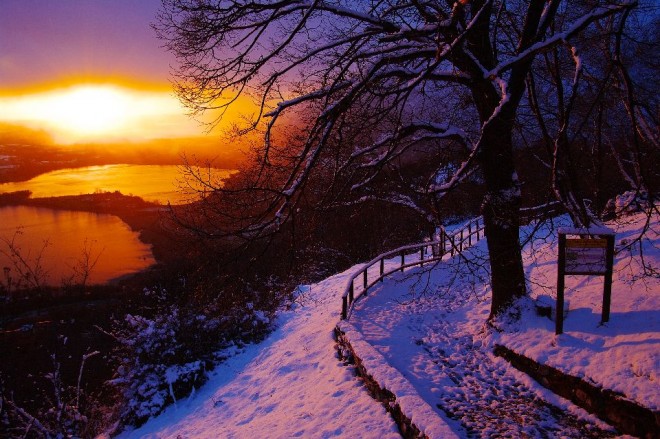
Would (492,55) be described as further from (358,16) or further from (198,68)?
(198,68)

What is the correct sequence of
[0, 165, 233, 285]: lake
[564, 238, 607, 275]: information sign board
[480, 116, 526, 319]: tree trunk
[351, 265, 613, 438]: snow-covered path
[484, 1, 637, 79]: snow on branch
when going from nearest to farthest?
[484, 1, 637, 79]: snow on branch
[351, 265, 613, 438]: snow-covered path
[564, 238, 607, 275]: information sign board
[480, 116, 526, 319]: tree trunk
[0, 165, 233, 285]: lake

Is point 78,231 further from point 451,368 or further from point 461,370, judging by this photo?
point 461,370

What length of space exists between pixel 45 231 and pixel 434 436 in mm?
63197

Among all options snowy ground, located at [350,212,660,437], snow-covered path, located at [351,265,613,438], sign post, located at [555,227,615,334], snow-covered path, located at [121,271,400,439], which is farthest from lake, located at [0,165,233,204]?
sign post, located at [555,227,615,334]

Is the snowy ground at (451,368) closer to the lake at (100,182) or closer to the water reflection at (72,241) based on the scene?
the water reflection at (72,241)

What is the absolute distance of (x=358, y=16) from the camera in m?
5.87

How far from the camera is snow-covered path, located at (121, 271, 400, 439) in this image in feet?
19.2

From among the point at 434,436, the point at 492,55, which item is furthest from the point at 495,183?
the point at 434,436

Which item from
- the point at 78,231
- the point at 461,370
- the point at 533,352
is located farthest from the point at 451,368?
the point at 78,231

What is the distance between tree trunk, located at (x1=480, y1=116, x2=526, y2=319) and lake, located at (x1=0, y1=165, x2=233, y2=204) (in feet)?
210

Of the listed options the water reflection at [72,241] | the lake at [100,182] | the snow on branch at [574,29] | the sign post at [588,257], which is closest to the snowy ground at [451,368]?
the sign post at [588,257]

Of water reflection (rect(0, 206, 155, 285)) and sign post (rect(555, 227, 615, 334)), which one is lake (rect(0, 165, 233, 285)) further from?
sign post (rect(555, 227, 615, 334))

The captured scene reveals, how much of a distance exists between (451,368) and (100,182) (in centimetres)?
9612

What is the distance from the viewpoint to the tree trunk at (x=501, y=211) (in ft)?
21.9
